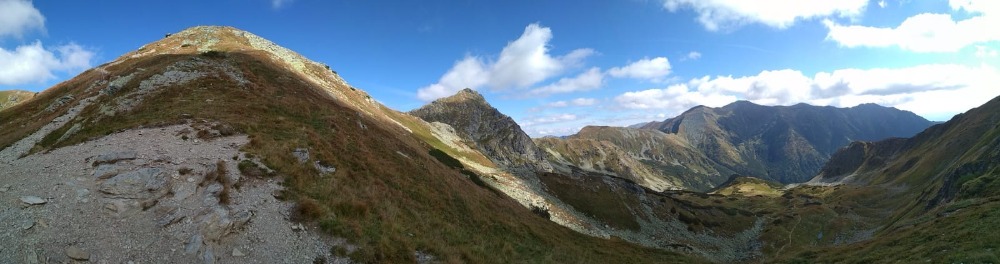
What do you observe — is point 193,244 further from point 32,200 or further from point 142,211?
point 32,200

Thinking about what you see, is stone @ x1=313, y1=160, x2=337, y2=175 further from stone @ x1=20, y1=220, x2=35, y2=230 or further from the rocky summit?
stone @ x1=20, y1=220, x2=35, y2=230

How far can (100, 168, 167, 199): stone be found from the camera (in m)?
18.6

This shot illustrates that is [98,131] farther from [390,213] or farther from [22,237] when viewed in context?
[390,213]

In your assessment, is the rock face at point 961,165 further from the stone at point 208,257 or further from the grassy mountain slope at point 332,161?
the stone at point 208,257

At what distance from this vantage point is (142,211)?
17797 millimetres

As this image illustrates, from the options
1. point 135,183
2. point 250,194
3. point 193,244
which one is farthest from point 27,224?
point 250,194

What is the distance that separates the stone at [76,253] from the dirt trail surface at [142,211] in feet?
0.09

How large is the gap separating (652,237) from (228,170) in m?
61.4

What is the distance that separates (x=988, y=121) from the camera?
157250mm

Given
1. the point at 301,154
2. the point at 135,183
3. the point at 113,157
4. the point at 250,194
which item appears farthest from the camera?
the point at 301,154

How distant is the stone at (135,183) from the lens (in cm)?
1862

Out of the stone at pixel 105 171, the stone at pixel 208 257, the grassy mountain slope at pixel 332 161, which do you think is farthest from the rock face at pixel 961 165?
the stone at pixel 105 171

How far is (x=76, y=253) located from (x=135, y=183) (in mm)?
5289

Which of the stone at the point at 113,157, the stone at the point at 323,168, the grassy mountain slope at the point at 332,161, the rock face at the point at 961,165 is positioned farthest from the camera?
the rock face at the point at 961,165
